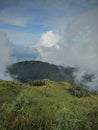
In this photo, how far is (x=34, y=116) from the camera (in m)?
8.38

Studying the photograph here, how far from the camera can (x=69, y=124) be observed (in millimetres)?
7113

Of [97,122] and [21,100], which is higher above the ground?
[21,100]

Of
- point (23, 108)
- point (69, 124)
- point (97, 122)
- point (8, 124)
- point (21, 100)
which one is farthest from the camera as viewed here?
point (21, 100)

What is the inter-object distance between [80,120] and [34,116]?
181cm

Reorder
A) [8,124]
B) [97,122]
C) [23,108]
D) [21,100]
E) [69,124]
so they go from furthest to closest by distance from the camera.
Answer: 1. [21,100]
2. [23,108]
3. [97,122]
4. [8,124]
5. [69,124]

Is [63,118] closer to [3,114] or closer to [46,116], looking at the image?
[46,116]

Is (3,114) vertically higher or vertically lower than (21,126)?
higher

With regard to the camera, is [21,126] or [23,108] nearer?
[21,126]

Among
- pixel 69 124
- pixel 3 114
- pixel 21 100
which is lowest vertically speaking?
pixel 69 124

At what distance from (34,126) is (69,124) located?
1224 millimetres

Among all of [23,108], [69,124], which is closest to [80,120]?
[69,124]

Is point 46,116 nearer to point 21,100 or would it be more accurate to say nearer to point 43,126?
point 43,126

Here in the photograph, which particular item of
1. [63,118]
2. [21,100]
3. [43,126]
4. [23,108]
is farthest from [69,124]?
[21,100]

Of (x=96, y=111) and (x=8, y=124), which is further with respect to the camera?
(x=96, y=111)
